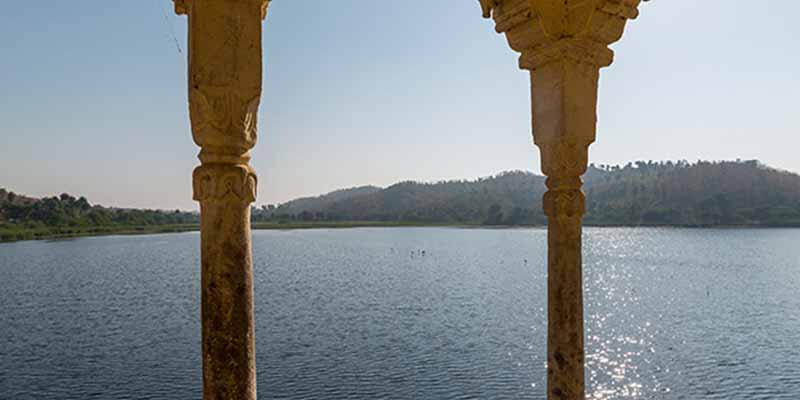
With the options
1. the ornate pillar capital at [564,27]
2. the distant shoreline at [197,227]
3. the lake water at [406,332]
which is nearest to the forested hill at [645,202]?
the distant shoreline at [197,227]

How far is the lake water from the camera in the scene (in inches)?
620

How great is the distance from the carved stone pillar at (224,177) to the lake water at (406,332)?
12.7 m

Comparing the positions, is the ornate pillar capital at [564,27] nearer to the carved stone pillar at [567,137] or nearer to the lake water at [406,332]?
the carved stone pillar at [567,137]

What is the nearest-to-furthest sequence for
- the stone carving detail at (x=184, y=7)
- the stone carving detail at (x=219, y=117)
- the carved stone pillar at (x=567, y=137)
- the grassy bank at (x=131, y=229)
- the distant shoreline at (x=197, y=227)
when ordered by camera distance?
the stone carving detail at (x=219, y=117)
the stone carving detail at (x=184, y=7)
the carved stone pillar at (x=567, y=137)
the grassy bank at (x=131, y=229)
the distant shoreline at (x=197, y=227)

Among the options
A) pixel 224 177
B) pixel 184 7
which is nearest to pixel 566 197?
pixel 224 177

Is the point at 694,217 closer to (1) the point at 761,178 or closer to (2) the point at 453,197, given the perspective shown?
(1) the point at 761,178

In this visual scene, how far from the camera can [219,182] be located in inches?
104

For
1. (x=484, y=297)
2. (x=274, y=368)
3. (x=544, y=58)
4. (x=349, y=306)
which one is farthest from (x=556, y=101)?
(x=484, y=297)

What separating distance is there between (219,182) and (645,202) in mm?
114050

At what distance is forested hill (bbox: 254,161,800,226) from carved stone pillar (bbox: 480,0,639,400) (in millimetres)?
77724

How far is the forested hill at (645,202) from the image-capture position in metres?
96.2

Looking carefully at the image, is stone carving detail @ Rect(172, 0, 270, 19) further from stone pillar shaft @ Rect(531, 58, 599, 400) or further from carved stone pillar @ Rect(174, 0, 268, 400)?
stone pillar shaft @ Rect(531, 58, 599, 400)

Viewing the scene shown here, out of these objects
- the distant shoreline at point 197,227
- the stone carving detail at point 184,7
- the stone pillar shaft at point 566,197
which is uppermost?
the stone carving detail at point 184,7

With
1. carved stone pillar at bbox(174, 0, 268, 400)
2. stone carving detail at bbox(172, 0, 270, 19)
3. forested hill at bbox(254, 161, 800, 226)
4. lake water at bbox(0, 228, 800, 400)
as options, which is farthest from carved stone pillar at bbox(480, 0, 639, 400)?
forested hill at bbox(254, 161, 800, 226)
